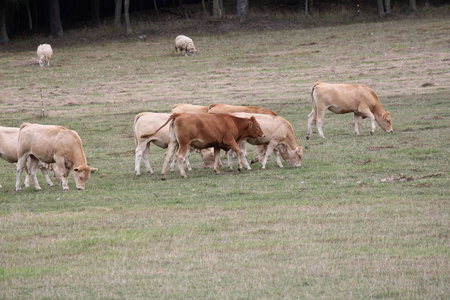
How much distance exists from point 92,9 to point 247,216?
175 feet

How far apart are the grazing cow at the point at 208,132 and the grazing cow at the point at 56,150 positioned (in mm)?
1793

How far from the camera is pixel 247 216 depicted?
11.0m

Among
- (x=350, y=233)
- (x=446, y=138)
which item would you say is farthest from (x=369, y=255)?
(x=446, y=138)

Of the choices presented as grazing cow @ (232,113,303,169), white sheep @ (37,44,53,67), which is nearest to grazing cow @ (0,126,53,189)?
grazing cow @ (232,113,303,169)

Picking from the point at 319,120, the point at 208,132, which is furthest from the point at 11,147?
the point at 319,120

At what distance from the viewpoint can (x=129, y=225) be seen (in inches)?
421

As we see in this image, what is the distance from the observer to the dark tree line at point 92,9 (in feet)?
166

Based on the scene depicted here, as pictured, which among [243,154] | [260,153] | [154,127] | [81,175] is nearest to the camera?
[81,175]

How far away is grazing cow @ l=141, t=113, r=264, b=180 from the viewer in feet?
49.5

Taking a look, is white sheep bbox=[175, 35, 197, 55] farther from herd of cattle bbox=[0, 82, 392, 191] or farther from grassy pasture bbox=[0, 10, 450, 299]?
herd of cattle bbox=[0, 82, 392, 191]

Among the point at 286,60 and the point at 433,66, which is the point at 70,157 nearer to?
the point at 433,66

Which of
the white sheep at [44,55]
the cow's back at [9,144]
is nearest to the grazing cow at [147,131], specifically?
the cow's back at [9,144]

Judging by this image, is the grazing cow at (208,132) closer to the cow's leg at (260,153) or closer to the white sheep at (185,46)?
the cow's leg at (260,153)

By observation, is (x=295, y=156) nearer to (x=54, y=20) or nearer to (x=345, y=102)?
(x=345, y=102)
